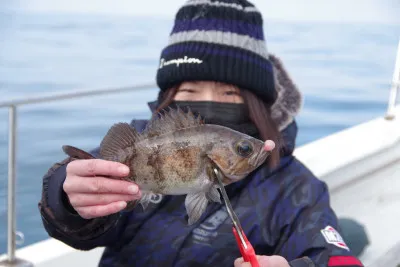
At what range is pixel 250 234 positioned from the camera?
1.52m

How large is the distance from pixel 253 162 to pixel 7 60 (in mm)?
10355

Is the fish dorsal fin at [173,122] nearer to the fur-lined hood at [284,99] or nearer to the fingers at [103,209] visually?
the fingers at [103,209]

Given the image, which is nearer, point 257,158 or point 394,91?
point 257,158

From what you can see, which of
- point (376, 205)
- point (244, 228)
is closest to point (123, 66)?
point (376, 205)

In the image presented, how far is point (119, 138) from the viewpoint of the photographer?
999 millimetres

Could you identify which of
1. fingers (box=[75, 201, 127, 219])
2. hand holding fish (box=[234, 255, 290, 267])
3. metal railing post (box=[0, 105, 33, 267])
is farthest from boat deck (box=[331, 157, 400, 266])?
fingers (box=[75, 201, 127, 219])

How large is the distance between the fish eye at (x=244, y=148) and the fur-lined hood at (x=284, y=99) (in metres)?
0.78

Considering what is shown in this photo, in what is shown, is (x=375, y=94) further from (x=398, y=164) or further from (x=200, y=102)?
(x=200, y=102)

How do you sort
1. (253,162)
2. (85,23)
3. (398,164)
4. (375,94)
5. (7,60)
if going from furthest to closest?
1. (85,23)
2. (7,60)
3. (375,94)
4. (398,164)
5. (253,162)

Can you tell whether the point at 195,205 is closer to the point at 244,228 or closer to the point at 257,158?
the point at 257,158

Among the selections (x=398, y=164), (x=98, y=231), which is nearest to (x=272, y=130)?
(x=98, y=231)

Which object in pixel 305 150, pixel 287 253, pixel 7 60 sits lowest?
pixel 7 60

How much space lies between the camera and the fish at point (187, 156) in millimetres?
946

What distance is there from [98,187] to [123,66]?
28.3ft
